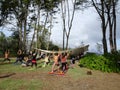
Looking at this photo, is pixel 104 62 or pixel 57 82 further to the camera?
pixel 104 62

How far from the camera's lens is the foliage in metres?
25.5

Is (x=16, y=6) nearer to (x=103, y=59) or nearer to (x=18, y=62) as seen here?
(x=18, y=62)

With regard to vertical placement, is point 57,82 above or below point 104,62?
below

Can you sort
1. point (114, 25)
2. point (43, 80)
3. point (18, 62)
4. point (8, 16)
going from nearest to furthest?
1. point (43, 80)
2. point (18, 62)
3. point (114, 25)
4. point (8, 16)

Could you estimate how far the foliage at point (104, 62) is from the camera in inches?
1003

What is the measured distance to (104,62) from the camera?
26031 millimetres

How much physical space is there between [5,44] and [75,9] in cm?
2628

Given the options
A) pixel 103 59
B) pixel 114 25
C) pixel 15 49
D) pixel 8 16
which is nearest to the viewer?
pixel 103 59

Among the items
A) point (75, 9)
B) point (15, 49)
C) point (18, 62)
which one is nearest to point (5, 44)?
point (15, 49)

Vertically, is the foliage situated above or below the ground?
above

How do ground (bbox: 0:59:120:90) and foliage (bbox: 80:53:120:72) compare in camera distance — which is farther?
foliage (bbox: 80:53:120:72)

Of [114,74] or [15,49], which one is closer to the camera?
[114,74]

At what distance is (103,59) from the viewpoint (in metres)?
26.2

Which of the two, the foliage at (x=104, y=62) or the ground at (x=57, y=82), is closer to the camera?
the ground at (x=57, y=82)
